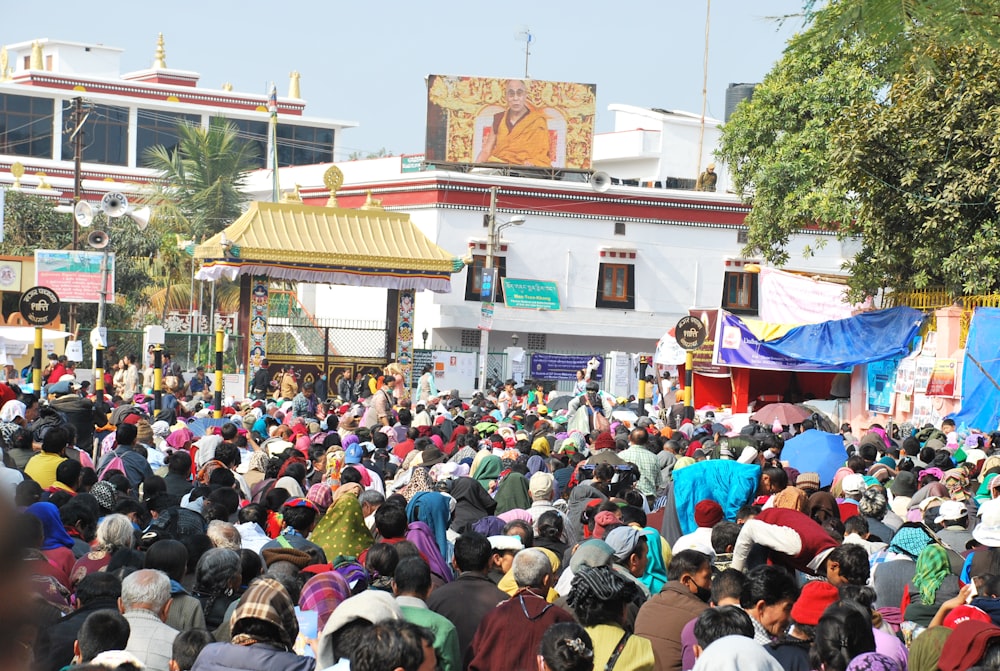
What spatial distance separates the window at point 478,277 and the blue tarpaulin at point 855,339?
13.6 metres

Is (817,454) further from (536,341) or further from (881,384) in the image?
(536,341)

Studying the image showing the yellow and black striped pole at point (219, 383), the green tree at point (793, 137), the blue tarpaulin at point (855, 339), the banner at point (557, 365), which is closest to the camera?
the yellow and black striped pole at point (219, 383)

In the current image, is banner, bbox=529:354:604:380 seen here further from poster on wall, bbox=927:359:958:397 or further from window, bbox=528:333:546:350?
poster on wall, bbox=927:359:958:397

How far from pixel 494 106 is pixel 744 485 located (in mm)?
30798

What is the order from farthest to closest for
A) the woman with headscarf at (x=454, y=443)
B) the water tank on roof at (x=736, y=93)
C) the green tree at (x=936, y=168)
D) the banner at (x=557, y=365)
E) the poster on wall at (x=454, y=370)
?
the water tank on roof at (x=736, y=93) → the banner at (x=557, y=365) → the poster on wall at (x=454, y=370) → the green tree at (x=936, y=168) → the woman with headscarf at (x=454, y=443)

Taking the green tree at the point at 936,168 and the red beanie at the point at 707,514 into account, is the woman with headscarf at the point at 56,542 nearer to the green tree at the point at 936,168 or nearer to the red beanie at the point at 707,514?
the red beanie at the point at 707,514

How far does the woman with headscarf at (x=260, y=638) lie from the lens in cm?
504

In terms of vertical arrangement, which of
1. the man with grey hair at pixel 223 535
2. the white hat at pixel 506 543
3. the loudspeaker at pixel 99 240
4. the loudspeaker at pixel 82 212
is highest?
the loudspeaker at pixel 82 212

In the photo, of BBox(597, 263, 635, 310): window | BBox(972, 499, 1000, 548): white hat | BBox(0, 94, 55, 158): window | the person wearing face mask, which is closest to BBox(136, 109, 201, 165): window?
BBox(0, 94, 55, 158): window

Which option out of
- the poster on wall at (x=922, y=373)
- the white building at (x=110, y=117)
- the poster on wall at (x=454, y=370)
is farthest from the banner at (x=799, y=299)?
the white building at (x=110, y=117)

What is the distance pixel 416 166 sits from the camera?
40250mm

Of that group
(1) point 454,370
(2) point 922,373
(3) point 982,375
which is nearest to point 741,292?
(1) point 454,370

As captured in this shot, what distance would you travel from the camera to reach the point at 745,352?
26.6m

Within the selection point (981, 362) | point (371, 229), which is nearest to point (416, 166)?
point (371, 229)
